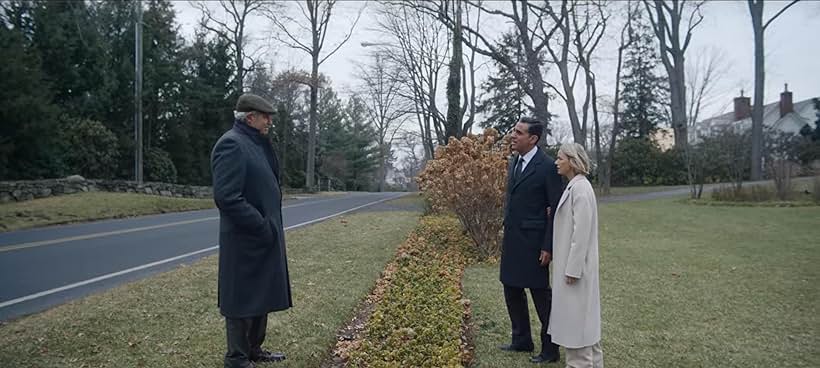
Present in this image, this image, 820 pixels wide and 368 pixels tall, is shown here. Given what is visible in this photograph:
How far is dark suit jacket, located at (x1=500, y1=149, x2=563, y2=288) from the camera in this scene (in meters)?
4.32

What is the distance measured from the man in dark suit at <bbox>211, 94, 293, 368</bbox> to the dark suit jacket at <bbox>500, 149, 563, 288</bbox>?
1.78 metres

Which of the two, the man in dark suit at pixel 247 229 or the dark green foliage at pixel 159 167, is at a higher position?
the dark green foliage at pixel 159 167

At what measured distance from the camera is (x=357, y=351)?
4.41 m

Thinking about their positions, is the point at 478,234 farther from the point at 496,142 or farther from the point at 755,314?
the point at 755,314

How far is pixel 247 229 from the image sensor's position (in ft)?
11.7

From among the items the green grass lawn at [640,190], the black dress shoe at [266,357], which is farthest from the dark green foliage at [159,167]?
the black dress shoe at [266,357]

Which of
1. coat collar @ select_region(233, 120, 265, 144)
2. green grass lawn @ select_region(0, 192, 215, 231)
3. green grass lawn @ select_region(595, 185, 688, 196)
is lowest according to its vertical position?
green grass lawn @ select_region(0, 192, 215, 231)

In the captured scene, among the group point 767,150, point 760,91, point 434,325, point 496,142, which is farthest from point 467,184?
point 767,150

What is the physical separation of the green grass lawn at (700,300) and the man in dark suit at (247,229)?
1.81 meters

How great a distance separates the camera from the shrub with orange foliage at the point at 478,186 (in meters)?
9.20

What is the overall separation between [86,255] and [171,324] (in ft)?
16.6

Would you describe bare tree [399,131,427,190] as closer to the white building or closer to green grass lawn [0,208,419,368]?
the white building

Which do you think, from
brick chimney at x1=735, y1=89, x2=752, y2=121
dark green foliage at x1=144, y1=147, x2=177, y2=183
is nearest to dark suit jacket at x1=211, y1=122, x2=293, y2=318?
dark green foliage at x1=144, y1=147, x2=177, y2=183

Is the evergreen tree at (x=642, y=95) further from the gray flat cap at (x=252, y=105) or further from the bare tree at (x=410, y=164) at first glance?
the gray flat cap at (x=252, y=105)
